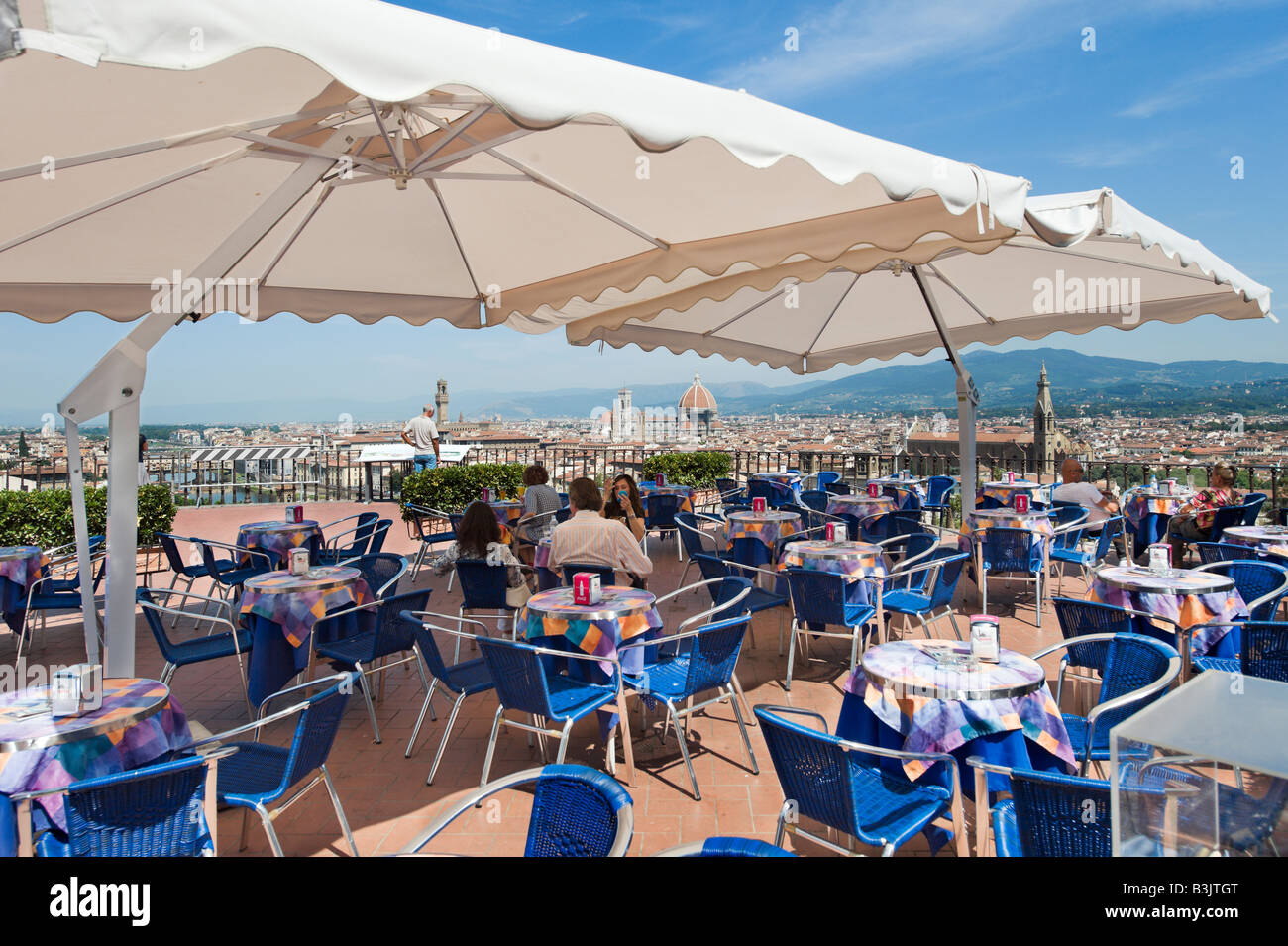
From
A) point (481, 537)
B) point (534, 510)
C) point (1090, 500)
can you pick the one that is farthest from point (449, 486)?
point (1090, 500)

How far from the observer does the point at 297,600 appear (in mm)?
4117

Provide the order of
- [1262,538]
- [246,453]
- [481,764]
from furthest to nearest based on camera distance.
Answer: [246,453] < [1262,538] < [481,764]

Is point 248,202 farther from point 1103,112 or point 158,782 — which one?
point 1103,112

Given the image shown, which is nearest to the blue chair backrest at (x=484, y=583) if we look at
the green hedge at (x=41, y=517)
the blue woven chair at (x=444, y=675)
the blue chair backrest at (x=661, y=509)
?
the blue woven chair at (x=444, y=675)

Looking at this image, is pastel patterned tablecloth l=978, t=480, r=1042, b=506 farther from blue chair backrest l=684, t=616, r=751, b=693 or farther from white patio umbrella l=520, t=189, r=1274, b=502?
blue chair backrest l=684, t=616, r=751, b=693

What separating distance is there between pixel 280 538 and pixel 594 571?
3.34 m

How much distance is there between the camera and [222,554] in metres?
8.21

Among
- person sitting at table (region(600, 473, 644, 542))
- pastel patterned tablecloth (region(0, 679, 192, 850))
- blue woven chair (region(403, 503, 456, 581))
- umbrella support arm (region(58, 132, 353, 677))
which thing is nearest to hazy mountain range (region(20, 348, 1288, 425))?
umbrella support arm (region(58, 132, 353, 677))

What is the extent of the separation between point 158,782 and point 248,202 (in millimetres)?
3334

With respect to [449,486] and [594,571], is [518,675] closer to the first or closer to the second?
[594,571]

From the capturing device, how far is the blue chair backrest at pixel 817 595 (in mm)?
4430

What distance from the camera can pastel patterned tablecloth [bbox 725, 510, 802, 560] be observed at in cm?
635
